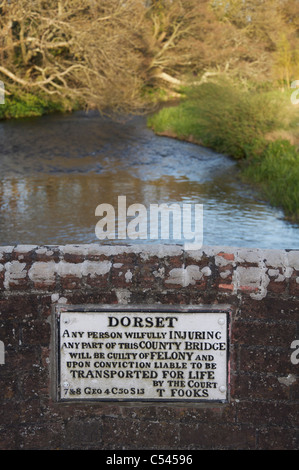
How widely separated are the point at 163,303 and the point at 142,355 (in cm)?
32

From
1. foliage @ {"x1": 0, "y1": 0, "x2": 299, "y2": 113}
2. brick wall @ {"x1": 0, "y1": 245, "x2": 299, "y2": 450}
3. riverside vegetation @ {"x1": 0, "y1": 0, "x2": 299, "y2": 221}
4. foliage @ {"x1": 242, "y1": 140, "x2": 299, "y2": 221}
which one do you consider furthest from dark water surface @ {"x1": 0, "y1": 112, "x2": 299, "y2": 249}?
brick wall @ {"x1": 0, "y1": 245, "x2": 299, "y2": 450}

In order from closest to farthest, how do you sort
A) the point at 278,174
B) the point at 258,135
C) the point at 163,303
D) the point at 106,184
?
the point at 163,303 < the point at 278,174 < the point at 106,184 < the point at 258,135

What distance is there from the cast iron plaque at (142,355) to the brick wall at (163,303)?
7 cm

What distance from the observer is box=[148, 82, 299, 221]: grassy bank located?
11.6 meters

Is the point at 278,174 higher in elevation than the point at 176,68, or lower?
lower

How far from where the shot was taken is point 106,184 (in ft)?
41.5

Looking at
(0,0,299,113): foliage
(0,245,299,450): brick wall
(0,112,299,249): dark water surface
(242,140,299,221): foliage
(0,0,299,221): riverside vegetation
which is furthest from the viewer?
(0,0,299,113): foliage

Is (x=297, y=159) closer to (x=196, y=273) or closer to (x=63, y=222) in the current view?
(x=63, y=222)

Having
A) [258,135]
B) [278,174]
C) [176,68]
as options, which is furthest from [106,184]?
[176,68]

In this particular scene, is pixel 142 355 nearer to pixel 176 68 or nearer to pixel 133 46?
pixel 133 46

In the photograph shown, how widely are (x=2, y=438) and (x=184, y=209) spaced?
7409 mm

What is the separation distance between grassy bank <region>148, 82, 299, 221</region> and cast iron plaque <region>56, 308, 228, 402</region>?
22.4 feet

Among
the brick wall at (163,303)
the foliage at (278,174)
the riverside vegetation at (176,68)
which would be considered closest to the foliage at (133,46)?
the riverside vegetation at (176,68)

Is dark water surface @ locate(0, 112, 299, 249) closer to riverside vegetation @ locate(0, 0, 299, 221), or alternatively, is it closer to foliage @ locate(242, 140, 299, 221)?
foliage @ locate(242, 140, 299, 221)
